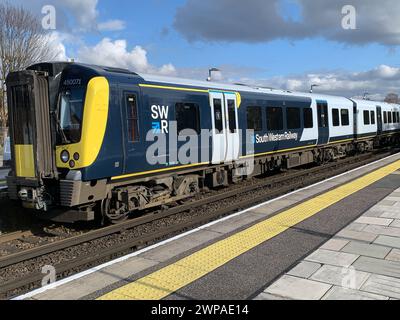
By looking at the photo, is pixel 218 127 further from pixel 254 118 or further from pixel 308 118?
pixel 308 118

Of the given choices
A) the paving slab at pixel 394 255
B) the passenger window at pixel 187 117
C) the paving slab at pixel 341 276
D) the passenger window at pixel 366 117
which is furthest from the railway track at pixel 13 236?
the passenger window at pixel 366 117

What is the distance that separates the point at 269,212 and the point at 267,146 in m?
5.47

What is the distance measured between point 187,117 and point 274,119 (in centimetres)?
505

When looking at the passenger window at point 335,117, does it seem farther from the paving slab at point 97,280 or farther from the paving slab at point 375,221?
the paving slab at point 97,280

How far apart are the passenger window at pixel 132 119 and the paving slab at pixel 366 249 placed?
4.51 meters

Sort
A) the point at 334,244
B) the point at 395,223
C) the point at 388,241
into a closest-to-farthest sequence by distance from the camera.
Result: the point at 334,244 → the point at 388,241 → the point at 395,223

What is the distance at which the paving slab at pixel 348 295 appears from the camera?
443 cm

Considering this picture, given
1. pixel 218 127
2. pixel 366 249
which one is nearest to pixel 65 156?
pixel 218 127

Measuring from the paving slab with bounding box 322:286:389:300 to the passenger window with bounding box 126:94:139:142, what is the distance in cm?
513

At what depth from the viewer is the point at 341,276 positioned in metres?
5.04

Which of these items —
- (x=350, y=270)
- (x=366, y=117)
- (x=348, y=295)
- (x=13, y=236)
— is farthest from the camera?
(x=366, y=117)

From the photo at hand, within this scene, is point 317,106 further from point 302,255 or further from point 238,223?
point 302,255

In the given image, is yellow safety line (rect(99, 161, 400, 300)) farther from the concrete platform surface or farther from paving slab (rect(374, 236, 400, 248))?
paving slab (rect(374, 236, 400, 248))
